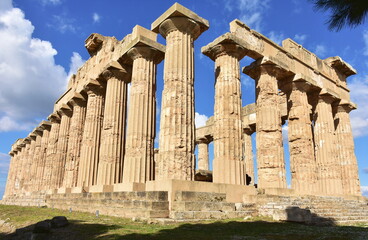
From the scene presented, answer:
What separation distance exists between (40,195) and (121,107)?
11725mm

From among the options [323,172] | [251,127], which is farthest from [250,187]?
[251,127]

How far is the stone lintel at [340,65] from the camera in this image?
2573 cm

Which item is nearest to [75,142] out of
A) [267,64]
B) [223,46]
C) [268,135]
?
[223,46]

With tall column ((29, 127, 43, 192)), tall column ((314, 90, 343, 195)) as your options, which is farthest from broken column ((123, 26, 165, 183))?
tall column ((29, 127, 43, 192))

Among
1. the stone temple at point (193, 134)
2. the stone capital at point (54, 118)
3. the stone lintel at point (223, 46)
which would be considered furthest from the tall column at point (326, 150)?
the stone capital at point (54, 118)

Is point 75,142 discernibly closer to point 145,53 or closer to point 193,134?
point 145,53

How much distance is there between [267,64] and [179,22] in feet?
24.1

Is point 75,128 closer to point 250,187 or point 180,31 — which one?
point 180,31

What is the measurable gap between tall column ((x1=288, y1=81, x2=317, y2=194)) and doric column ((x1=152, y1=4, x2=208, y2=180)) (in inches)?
376

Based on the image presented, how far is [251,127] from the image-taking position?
28.6 meters

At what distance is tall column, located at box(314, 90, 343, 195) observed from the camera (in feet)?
72.4

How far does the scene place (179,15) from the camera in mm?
14289

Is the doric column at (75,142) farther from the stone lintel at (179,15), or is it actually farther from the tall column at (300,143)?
the tall column at (300,143)

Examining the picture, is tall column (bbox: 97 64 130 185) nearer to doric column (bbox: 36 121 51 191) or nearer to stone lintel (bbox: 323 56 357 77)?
doric column (bbox: 36 121 51 191)
